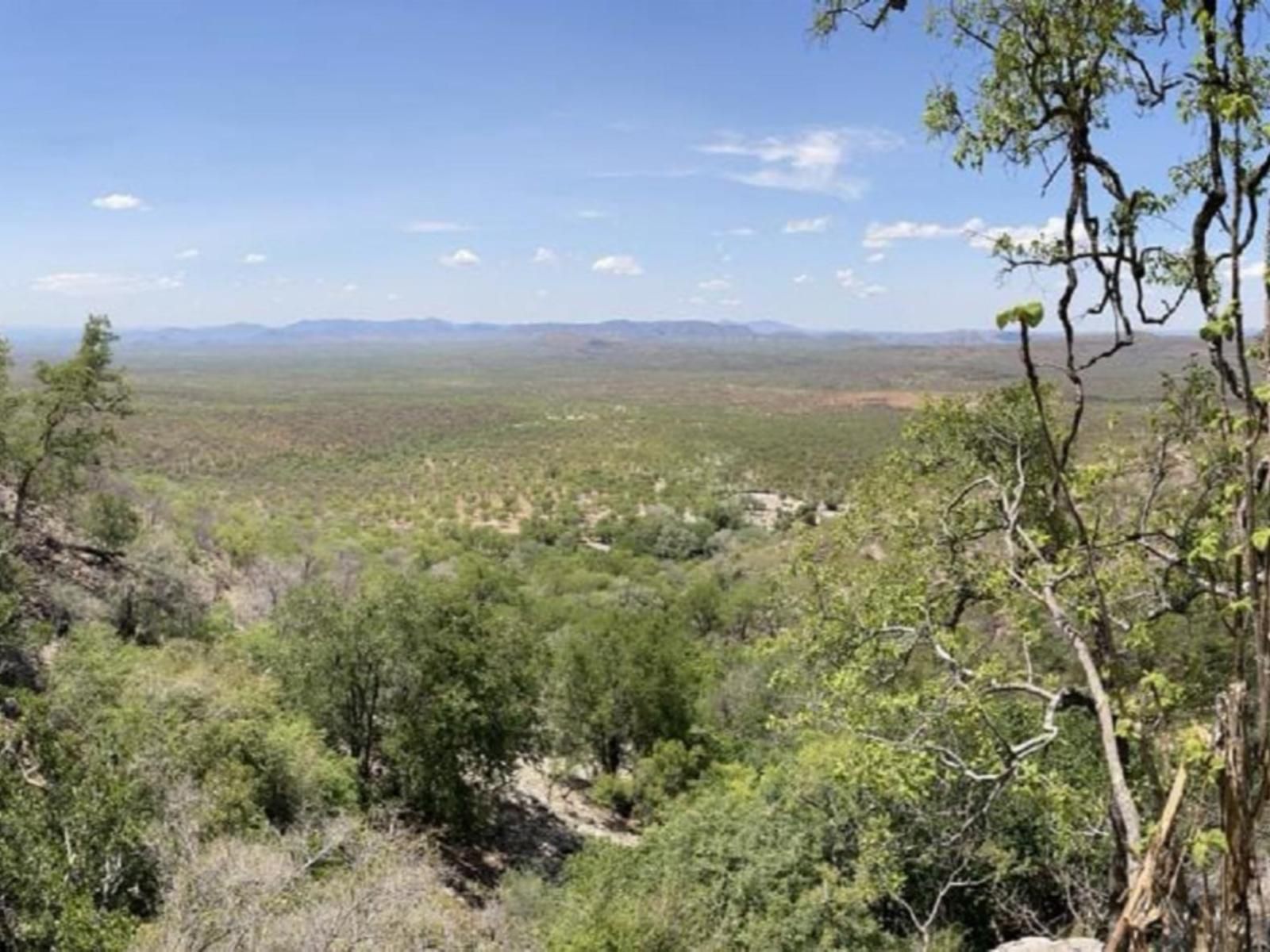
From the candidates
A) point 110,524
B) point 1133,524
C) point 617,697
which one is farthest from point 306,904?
point 110,524

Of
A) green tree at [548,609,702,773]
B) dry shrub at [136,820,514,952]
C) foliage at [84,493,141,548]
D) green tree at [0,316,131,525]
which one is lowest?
green tree at [548,609,702,773]

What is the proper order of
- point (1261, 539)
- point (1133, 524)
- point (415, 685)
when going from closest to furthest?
point (1261, 539) → point (1133, 524) → point (415, 685)

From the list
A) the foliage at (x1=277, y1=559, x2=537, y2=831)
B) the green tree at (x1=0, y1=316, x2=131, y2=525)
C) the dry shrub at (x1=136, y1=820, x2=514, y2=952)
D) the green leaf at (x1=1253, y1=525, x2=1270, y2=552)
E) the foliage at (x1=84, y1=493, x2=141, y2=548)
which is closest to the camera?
the green leaf at (x1=1253, y1=525, x2=1270, y2=552)

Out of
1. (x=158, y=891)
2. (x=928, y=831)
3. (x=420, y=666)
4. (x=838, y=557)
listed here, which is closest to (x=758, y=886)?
(x=928, y=831)

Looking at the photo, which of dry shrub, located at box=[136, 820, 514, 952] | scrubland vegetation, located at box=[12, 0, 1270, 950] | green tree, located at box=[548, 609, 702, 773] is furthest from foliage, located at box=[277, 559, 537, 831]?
dry shrub, located at box=[136, 820, 514, 952]

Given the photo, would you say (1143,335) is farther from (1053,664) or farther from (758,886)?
(1053,664)

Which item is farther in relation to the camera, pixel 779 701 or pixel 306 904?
pixel 779 701

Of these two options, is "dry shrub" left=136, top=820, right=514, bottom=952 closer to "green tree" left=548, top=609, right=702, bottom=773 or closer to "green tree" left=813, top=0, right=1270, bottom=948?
"green tree" left=813, top=0, right=1270, bottom=948

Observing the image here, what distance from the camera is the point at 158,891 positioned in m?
11.7

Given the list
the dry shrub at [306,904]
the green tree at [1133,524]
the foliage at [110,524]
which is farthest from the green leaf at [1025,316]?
the foliage at [110,524]

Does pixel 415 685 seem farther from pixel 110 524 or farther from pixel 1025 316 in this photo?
pixel 1025 316

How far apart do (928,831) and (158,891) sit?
10.3 m

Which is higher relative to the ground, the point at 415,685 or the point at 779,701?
the point at 415,685

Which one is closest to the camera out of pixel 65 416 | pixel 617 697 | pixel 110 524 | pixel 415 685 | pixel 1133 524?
pixel 1133 524
